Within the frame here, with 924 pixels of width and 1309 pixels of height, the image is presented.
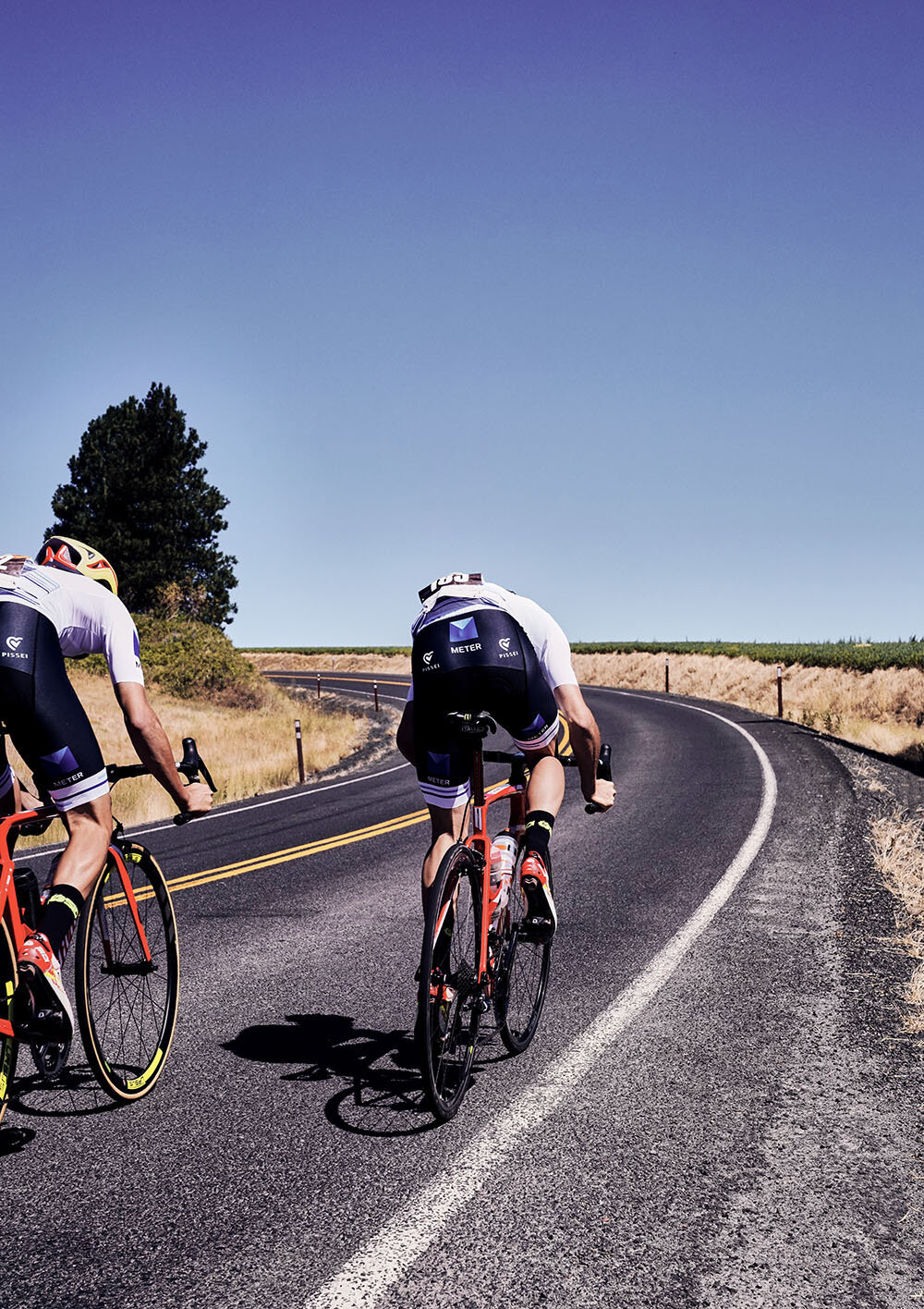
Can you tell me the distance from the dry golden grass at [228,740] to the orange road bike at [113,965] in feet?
27.0

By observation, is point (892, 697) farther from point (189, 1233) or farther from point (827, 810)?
point (189, 1233)

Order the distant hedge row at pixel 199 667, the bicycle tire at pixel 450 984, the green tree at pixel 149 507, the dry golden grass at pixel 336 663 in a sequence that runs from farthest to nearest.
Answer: the dry golden grass at pixel 336 663 → the green tree at pixel 149 507 → the distant hedge row at pixel 199 667 → the bicycle tire at pixel 450 984

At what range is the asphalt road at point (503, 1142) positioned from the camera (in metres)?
2.75

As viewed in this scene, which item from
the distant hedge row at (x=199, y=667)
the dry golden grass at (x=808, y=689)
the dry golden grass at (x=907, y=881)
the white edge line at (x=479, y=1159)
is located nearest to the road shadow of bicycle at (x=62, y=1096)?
the white edge line at (x=479, y=1159)

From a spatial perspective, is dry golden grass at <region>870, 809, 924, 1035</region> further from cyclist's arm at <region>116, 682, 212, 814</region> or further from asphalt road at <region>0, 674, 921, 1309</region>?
cyclist's arm at <region>116, 682, 212, 814</region>

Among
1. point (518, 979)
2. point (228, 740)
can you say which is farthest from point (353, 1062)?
point (228, 740)

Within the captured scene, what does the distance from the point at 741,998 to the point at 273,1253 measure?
9.94ft

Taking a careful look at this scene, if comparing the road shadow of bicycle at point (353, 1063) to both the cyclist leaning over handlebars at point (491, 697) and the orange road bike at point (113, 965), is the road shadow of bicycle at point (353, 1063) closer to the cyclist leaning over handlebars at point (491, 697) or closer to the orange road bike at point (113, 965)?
the orange road bike at point (113, 965)

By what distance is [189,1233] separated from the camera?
2.97 metres

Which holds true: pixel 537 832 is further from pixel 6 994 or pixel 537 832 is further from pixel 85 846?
pixel 6 994

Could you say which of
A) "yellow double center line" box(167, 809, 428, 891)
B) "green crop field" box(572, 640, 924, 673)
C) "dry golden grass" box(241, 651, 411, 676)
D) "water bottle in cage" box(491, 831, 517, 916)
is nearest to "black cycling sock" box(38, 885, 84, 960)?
"water bottle in cage" box(491, 831, 517, 916)

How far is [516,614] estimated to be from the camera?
4.06 meters

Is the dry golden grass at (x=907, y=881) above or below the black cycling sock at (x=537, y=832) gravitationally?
below

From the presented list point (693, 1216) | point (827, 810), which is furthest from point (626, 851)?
point (693, 1216)
